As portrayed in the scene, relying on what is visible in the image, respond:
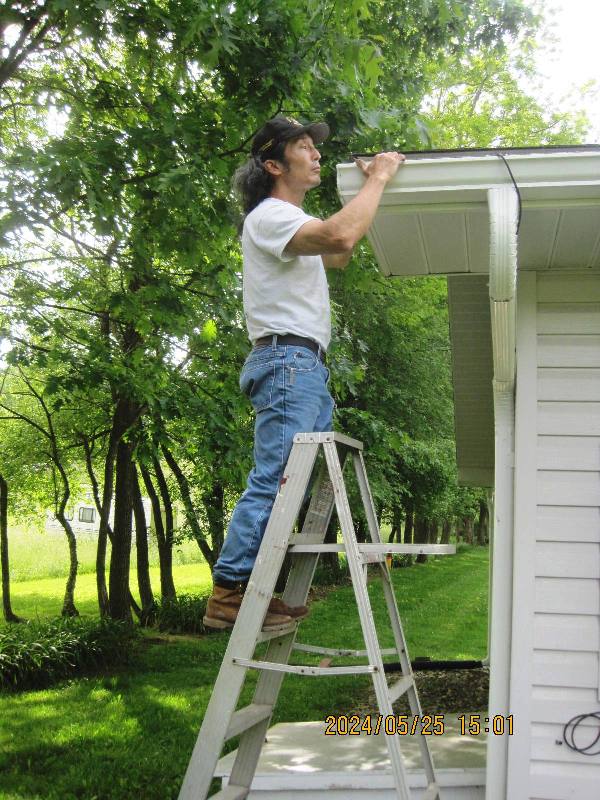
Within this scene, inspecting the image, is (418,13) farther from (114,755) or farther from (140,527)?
(140,527)

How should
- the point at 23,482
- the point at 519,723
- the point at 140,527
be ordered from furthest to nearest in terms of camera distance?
the point at 23,482
the point at 140,527
the point at 519,723

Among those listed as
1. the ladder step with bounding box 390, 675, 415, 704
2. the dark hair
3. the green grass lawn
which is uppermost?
the dark hair

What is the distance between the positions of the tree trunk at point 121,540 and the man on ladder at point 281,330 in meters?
8.13

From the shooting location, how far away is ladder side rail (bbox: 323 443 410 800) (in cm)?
240

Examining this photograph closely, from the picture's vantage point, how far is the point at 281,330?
2.73 m

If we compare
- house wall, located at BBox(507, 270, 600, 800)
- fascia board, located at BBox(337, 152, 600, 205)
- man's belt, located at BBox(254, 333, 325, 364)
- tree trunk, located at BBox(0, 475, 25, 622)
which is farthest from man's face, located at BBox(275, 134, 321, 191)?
tree trunk, located at BBox(0, 475, 25, 622)

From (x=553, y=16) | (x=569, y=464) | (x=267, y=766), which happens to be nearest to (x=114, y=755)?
(x=267, y=766)

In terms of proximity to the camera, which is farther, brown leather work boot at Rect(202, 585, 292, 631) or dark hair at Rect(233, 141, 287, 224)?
dark hair at Rect(233, 141, 287, 224)

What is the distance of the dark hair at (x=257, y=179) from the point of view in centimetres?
294

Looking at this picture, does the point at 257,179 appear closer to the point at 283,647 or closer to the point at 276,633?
the point at 276,633

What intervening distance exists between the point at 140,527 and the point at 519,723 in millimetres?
10288

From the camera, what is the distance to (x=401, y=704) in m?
7.31

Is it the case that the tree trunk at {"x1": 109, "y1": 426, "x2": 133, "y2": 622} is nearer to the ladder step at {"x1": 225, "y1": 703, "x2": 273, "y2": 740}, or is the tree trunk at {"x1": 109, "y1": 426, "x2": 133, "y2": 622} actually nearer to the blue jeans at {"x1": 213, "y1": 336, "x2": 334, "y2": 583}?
the ladder step at {"x1": 225, "y1": 703, "x2": 273, "y2": 740}

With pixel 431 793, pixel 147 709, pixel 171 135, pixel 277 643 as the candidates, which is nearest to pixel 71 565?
pixel 147 709
